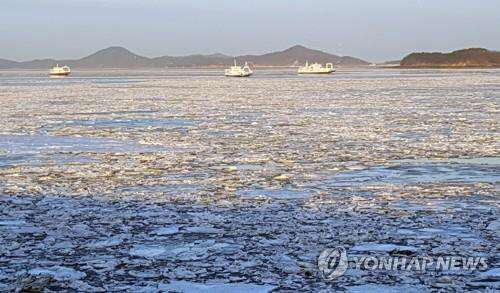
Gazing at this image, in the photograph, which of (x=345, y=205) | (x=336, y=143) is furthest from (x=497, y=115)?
(x=345, y=205)

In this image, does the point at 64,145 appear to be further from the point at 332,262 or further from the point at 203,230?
the point at 332,262

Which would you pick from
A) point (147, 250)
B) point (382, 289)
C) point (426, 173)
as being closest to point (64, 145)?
point (426, 173)

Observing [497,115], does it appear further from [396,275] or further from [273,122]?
[396,275]

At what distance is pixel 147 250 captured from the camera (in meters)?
4.97

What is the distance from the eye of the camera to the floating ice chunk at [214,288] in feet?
13.2

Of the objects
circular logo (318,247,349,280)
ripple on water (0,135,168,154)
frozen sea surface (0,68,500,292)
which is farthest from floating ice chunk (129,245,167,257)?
ripple on water (0,135,168,154)

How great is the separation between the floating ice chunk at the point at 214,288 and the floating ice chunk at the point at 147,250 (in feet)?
2.38

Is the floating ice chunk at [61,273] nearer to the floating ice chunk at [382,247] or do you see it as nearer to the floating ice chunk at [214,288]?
the floating ice chunk at [214,288]

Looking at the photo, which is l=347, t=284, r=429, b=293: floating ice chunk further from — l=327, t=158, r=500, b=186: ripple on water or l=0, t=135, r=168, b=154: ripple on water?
l=0, t=135, r=168, b=154: ripple on water

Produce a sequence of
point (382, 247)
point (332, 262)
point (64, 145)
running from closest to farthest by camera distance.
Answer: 1. point (332, 262)
2. point (382, 247)
3. point (64, 145)

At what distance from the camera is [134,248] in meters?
5.02

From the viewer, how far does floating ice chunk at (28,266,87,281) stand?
4.30 m

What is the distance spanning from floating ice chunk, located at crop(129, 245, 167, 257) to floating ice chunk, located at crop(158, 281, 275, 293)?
2.38 feet

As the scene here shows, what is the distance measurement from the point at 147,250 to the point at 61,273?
0.75 metres
